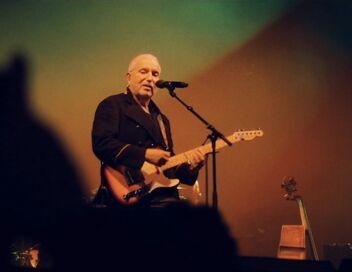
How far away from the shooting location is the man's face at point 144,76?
11.5ft

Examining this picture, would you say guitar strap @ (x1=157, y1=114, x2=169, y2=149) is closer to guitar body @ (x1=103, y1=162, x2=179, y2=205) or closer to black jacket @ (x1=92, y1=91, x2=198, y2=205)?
black jacket @ (x1=92, y1=91, x2=198, y2=205)

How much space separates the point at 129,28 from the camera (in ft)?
15.6

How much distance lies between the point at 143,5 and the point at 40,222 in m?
2.64

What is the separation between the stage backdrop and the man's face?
1192 mm

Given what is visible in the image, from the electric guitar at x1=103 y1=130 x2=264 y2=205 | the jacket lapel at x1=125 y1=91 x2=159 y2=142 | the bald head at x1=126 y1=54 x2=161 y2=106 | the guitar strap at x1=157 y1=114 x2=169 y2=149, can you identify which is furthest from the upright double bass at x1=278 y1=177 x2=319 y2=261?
the bald head at x1=126 y1=54 x2=161 y2=106

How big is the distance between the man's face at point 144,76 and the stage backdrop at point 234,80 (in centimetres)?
119

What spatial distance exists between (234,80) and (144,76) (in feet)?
5.12

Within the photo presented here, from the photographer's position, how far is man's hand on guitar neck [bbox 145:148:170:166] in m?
3.22

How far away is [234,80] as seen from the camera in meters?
4.76

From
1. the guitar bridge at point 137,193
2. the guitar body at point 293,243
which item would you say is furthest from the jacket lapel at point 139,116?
the guitar body at point 293,243

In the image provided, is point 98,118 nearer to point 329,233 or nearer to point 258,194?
point 258,194

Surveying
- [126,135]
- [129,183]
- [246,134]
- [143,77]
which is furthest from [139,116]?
[246,134]

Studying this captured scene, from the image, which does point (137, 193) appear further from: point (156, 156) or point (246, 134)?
point (246, 134)

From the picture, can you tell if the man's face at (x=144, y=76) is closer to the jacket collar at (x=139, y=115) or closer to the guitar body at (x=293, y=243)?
the jacket collar at (x=139, y=115)
